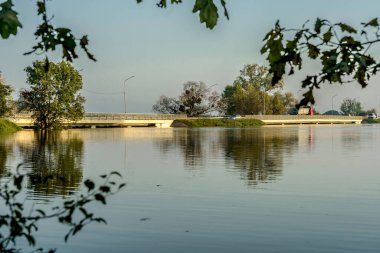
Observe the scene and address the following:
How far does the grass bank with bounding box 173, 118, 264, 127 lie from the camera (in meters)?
138

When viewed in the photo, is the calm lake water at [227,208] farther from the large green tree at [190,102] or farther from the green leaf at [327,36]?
the large green tree at [190,102]

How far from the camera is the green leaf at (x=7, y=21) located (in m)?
4.06

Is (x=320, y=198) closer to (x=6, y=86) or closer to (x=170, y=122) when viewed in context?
(x=6, y=86)

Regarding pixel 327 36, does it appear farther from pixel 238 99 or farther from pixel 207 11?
pixel 238 99

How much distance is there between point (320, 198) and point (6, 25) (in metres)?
14.2

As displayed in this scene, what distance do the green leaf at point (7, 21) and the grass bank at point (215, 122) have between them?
134 m

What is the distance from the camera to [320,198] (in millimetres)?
17047

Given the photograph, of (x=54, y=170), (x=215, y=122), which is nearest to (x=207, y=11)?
(x=54, y=170)

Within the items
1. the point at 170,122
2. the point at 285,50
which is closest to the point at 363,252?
the point at 285,50

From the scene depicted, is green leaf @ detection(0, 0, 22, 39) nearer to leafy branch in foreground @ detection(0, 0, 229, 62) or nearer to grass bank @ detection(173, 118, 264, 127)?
leafy branch in foreground @ detection(0, 0, 229, 62)

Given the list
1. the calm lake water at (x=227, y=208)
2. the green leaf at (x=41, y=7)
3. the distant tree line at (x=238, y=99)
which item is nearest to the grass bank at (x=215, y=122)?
the distant tree line at (x=238, y=99)

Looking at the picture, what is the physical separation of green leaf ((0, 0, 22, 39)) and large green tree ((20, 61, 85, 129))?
92.2 metres

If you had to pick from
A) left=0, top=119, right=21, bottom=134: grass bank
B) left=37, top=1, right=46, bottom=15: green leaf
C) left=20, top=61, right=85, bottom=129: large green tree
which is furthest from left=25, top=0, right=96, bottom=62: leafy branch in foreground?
left=20, top=61, right=85, bottom=129: large green tree

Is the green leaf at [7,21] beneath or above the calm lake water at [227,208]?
above
